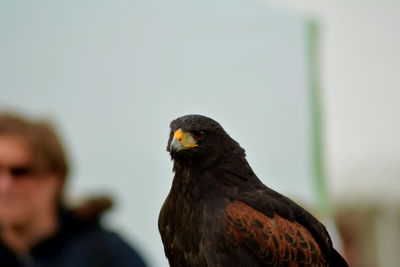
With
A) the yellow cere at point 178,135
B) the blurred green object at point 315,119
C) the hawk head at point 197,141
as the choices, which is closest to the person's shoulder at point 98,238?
the blurred green object at point 315,119

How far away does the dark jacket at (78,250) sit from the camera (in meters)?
4.08

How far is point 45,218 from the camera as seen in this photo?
455cm

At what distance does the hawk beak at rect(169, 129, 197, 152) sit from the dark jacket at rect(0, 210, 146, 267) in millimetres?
2697

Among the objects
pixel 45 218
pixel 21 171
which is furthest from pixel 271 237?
pixel 45 218

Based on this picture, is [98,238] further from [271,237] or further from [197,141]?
[197,141]

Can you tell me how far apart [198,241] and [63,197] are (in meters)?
3.17

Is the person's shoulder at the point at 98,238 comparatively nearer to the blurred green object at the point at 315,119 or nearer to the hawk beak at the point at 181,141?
the blurred green object at the point at 315,119

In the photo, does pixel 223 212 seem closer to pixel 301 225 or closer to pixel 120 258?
pixel 301 225

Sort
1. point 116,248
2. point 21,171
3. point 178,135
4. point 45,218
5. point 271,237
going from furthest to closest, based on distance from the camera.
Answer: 1. point 45,218
2. point 116,248
3. point 21,171
4. point 271,237
5. point 178,135

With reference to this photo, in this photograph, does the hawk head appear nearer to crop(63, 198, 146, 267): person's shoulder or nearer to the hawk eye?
the hawk eye

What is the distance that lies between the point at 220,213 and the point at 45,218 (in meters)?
3.13

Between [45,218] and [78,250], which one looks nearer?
[78,250]

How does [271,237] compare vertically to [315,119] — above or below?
below

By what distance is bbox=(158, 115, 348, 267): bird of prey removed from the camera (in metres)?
1.54
